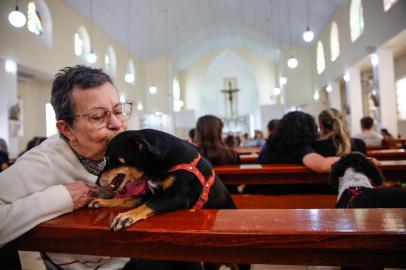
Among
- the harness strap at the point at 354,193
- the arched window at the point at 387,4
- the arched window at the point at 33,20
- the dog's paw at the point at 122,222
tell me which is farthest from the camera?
the arched window at the point at 33,20

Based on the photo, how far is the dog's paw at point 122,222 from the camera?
852 mm

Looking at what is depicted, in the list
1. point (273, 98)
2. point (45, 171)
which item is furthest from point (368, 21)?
point (273, 98)

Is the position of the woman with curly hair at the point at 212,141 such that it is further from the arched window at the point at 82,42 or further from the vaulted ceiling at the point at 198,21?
the arched window at the point at 82,42

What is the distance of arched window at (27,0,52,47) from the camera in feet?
27.4

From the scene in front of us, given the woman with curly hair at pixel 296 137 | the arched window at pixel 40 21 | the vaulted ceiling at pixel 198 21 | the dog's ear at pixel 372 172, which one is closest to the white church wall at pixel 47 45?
the arched window at pixel 40 21

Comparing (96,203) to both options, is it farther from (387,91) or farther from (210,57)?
(210,57)

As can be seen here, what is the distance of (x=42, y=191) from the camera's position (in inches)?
39.6

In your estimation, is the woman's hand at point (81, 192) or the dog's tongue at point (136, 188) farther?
the dog's tongue at point (136, 188)

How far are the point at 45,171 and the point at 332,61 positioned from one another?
13706mm

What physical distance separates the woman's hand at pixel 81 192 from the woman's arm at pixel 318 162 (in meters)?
1.66

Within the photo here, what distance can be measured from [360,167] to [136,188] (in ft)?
4.01

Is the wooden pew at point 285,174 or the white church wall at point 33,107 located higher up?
the white church wall at point 33,107

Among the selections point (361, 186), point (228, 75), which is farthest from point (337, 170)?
point (228, 75)

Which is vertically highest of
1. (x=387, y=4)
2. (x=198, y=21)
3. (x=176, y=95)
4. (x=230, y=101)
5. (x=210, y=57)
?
(x=198, y=21)
